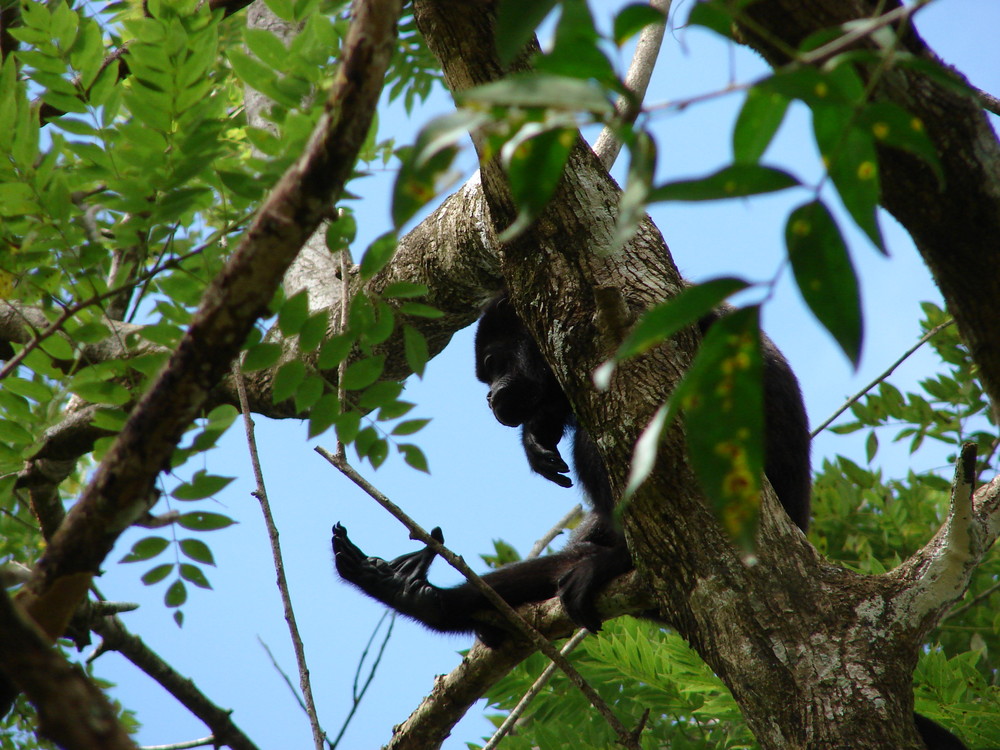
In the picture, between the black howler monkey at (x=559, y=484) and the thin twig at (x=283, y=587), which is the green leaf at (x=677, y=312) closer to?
the thin twig at (x=283, y=587)

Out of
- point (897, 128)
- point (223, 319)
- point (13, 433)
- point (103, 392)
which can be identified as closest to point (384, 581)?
point (13, 433)

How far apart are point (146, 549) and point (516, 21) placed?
1400mm

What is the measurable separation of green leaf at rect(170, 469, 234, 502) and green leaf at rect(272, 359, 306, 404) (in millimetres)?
206

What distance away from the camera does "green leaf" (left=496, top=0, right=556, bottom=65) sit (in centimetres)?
82

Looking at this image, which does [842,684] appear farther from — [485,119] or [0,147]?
[0,147]

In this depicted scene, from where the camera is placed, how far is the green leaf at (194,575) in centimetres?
185

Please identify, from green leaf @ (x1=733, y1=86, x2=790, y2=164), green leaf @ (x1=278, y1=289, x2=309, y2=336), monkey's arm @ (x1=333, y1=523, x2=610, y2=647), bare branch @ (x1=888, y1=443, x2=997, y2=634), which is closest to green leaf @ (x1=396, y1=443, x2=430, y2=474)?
green leaf @ (x1=278, y1=289, x2=309, y2=336)

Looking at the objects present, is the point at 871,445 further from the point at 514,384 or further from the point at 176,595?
the point at 176,595

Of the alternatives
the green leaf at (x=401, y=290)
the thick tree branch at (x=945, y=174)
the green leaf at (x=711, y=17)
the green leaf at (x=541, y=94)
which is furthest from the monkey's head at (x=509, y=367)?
the green leaf at (x=541, y=94)

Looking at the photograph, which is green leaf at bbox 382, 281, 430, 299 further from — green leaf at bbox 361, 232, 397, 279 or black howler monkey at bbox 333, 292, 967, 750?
black howler monkey at bbox 333, 292, 967, 750

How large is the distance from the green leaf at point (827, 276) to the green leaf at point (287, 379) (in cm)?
118

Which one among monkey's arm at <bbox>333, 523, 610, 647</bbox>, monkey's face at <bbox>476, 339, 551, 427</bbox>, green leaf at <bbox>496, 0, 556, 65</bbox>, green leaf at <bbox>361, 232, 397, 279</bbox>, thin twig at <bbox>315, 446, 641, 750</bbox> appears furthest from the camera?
monkey's face at <bbox>476, 339, 551, 427</bbox>

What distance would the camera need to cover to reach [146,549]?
1799mm

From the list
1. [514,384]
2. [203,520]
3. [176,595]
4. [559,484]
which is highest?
[514,384]
